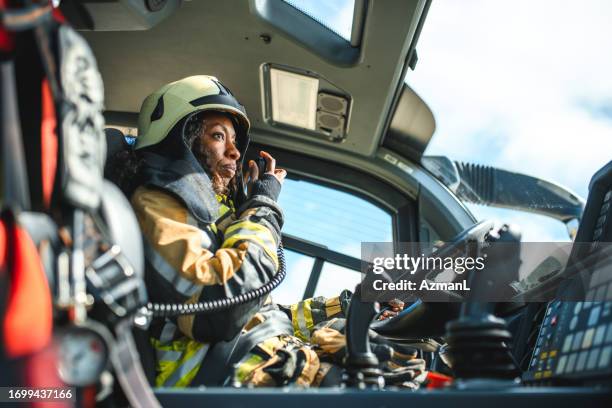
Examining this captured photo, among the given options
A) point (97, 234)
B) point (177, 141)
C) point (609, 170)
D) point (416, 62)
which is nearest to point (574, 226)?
point (416, 62)

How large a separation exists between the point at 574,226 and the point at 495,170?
1.45ft

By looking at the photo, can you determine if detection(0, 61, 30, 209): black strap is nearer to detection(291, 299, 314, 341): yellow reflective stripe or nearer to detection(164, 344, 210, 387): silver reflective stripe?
detection(164, 344, 210, 387): silver reflective stripe

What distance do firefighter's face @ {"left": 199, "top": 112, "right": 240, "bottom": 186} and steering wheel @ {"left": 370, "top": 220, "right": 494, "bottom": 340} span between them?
42.8 inches

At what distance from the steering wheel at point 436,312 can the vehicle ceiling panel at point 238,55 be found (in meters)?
1.12

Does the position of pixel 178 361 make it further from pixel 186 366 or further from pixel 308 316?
pixel 308 316

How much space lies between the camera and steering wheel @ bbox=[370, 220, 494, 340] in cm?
136

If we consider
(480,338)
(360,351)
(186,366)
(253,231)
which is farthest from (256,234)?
(480,338)

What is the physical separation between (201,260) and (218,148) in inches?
34.7

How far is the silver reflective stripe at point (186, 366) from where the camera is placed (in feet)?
5.91

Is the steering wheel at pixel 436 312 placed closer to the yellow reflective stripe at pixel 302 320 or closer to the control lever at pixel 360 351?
the control lever at pixel 360 351

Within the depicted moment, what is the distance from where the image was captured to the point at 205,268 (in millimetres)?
1737

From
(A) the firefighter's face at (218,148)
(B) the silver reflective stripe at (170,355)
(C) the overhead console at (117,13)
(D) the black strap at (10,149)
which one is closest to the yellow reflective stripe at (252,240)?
(B) the silver reflective stripe at (170,355)

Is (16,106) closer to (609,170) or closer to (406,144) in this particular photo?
(609,170)

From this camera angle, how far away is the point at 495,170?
3088mm
